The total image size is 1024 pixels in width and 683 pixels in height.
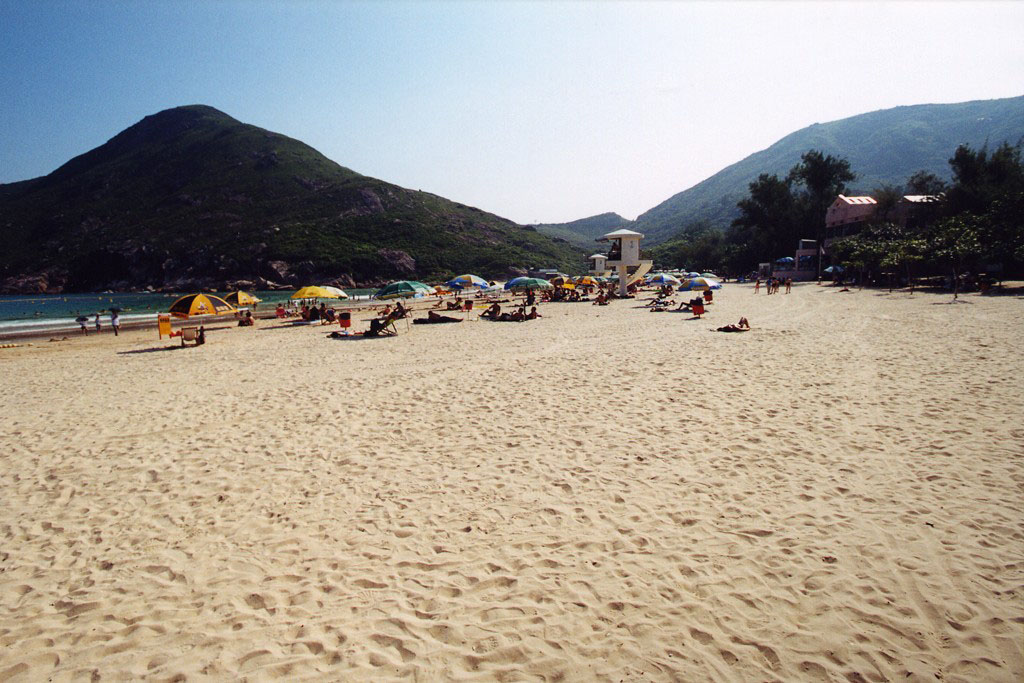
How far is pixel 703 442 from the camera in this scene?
20.2 ft

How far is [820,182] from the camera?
6259 cm

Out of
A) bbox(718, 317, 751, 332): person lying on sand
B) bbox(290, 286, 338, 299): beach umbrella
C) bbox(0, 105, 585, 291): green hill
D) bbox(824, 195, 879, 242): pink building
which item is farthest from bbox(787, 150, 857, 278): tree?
bbox(290, 286, 338, 299): beach umbrella

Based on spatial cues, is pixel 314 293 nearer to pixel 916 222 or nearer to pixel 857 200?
pixel 916 222

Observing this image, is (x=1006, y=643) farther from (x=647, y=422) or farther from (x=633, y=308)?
(x=633, y=308)

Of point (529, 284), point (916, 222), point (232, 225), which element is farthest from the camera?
point (232, 225)

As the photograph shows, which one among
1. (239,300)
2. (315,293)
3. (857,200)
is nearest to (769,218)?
(857,200)

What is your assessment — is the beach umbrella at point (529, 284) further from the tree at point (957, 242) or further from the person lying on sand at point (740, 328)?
the tree at point (957, 242)

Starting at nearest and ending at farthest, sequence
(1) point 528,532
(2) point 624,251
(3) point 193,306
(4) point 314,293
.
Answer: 1. (1) point 528,532
2. (3) point 193,306
3. (4) point 314,293
4. (2) point 624,251

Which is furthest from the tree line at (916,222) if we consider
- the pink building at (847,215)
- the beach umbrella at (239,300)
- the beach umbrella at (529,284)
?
the beach umbrella at (239,300)

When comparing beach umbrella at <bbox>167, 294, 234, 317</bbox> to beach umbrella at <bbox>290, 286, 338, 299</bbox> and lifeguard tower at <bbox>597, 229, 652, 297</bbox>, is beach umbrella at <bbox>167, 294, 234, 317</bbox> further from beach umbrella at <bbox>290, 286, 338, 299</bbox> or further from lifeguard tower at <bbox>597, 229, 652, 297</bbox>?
lifeguard tower at <bbox>597, 229, 652, 297</bbox>

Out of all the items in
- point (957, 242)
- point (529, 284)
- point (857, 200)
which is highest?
point (857, 200)

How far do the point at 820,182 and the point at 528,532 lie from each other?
76.5m

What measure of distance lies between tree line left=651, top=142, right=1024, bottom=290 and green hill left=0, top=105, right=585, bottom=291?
43.7 m

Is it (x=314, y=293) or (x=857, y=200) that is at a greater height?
(x=857, y=200)
